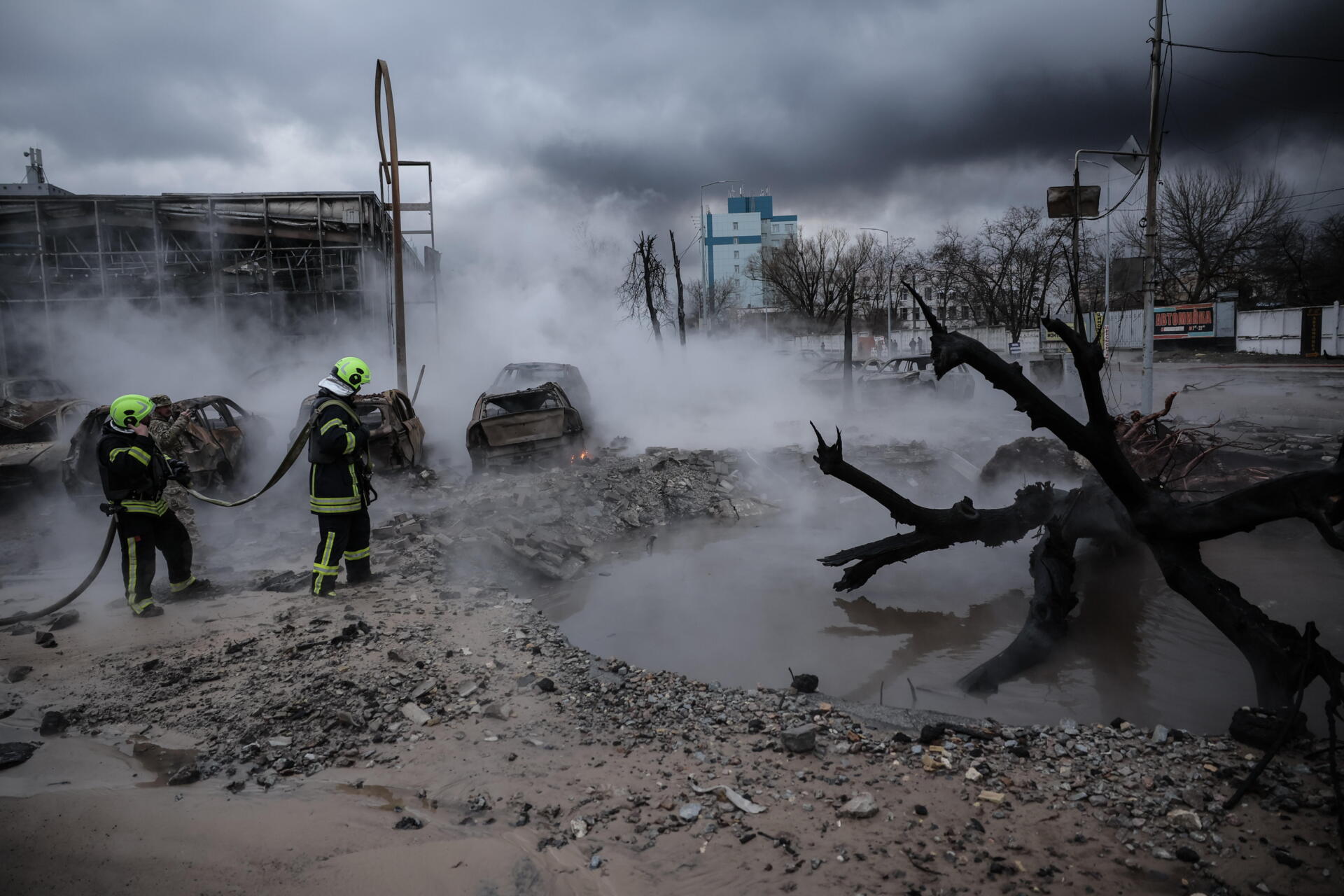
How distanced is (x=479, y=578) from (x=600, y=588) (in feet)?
3.63

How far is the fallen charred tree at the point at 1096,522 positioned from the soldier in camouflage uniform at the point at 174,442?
733cm

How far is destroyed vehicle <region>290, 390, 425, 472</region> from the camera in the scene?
10.7 meters

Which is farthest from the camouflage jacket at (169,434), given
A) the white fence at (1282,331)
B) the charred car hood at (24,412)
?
the white fence at (1282,331)

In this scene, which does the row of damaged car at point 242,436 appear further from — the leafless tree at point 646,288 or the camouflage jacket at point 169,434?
the leafless tree at point 646,288

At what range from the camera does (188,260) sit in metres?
22.8

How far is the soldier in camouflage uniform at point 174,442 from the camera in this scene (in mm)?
8562

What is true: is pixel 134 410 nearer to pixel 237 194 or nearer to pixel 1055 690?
pixel 1055 690

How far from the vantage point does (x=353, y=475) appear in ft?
20.5

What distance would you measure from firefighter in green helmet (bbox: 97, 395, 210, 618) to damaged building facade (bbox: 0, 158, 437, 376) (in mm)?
16358

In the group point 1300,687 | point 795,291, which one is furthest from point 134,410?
point 795,291

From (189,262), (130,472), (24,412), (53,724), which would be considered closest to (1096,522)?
(53,724)

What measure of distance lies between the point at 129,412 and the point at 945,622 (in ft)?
22.2

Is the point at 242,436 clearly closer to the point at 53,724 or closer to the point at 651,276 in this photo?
the point at 53,724

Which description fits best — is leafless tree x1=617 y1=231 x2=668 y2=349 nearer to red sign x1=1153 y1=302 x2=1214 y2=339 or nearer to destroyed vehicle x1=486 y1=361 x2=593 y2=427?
destroyed vehicle x1=486 y1=361 x2=593 y2=427
